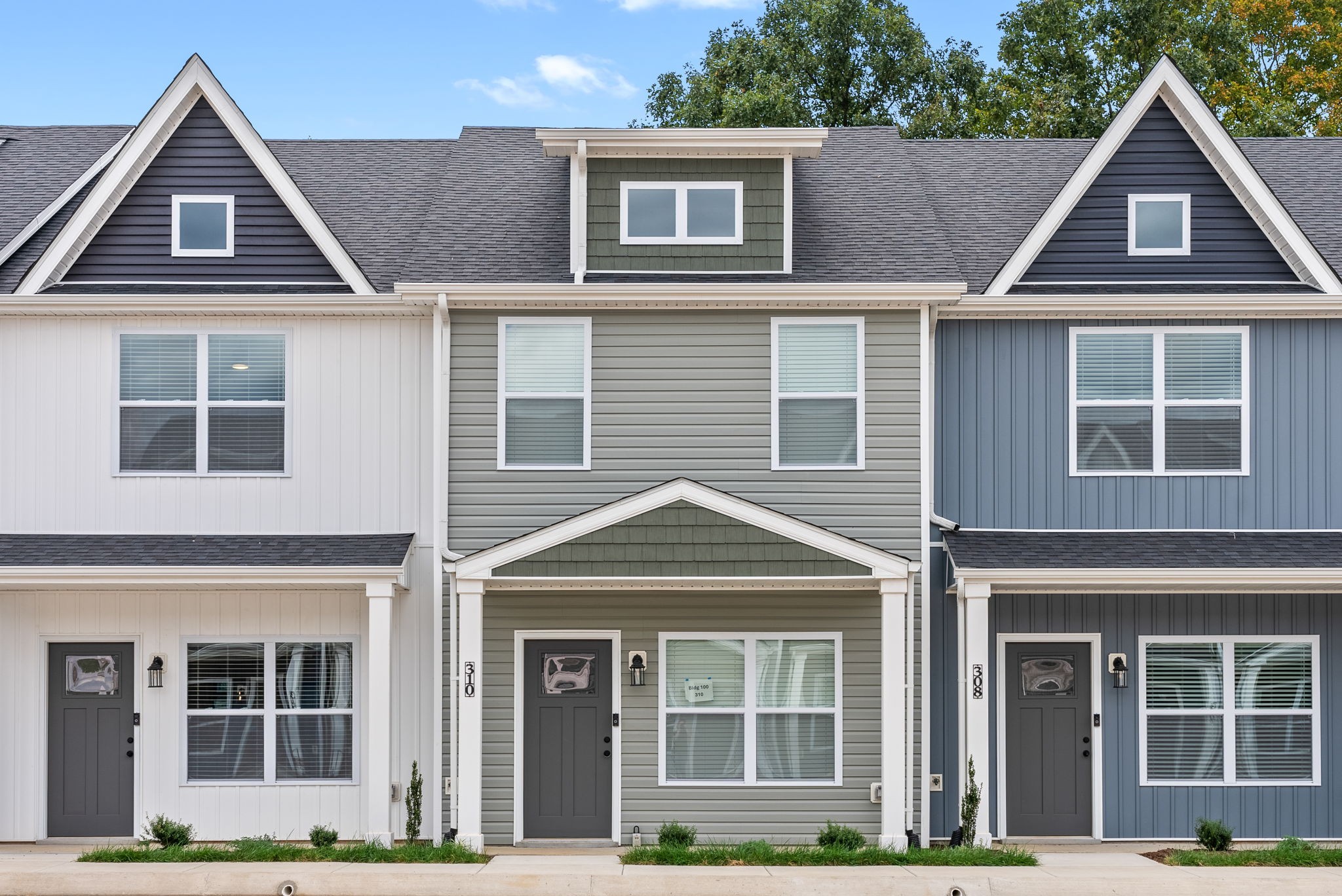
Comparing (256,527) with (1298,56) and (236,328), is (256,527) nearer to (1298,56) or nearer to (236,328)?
(236,328)

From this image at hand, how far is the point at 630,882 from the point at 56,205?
11.5 meters

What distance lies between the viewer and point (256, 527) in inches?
567

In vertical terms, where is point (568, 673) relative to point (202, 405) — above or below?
below

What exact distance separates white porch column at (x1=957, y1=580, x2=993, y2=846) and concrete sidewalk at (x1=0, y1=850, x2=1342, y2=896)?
4.84 ft

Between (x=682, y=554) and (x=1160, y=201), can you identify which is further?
(x=1160, y=201)

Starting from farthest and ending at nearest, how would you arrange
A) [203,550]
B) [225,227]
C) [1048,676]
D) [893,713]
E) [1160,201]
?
1. [1160,201]
2. [225,227]
3. [1048,676]
4. [203,550]
5. [893,713]

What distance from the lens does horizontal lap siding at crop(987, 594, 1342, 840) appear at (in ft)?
47.0

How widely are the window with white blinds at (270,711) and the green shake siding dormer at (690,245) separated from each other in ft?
17.9

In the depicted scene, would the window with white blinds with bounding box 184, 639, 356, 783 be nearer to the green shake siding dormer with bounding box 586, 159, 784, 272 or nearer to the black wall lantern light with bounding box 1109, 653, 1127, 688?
the green shake siding dormer with bounding box 586, 159, 784, 272

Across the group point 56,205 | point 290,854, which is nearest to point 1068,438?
point 290,854

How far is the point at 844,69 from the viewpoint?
3256cm

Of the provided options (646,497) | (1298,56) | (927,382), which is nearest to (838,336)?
(927,382)

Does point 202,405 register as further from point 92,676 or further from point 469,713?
point 469,713

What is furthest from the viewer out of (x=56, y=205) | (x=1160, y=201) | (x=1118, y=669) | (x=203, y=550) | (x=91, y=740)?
(x=56, y=205)
